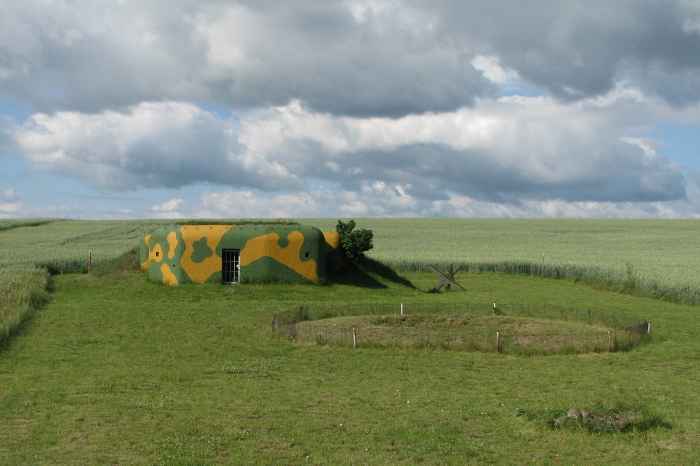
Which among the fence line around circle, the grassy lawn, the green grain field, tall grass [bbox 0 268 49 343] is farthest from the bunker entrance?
the fence line around circle

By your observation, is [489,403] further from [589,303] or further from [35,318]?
[589,303]

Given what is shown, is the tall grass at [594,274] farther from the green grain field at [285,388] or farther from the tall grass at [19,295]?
the tall grass at [19,295]

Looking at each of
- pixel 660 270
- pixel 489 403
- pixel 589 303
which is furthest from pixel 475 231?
pixel 489 403

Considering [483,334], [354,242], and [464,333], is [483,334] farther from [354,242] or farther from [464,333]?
[354,242]

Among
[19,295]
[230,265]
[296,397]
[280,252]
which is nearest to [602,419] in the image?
[296,397]

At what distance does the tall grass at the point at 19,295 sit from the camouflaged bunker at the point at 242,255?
23.3ft

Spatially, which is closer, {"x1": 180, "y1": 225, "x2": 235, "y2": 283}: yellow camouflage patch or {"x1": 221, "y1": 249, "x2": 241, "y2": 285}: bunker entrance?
{"x1": 180, "y1": 225, "x2": 235, "y2": 283}: yellow camouflage patch

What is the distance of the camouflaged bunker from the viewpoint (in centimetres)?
4434

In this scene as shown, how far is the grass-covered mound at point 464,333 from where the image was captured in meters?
26.8

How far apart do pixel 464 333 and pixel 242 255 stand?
18.5 meters

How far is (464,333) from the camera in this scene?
97.2ft

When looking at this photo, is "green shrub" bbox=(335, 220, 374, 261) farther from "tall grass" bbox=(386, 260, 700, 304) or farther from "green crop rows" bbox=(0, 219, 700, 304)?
"green crop rows" bbox=(0, 219, 700, 304)

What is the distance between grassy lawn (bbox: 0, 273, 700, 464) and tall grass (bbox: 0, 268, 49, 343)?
70cm

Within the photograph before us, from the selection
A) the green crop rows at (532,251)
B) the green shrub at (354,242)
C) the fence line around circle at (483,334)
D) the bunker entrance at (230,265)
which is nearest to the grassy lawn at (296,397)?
the fence line around circle at (483,334)
